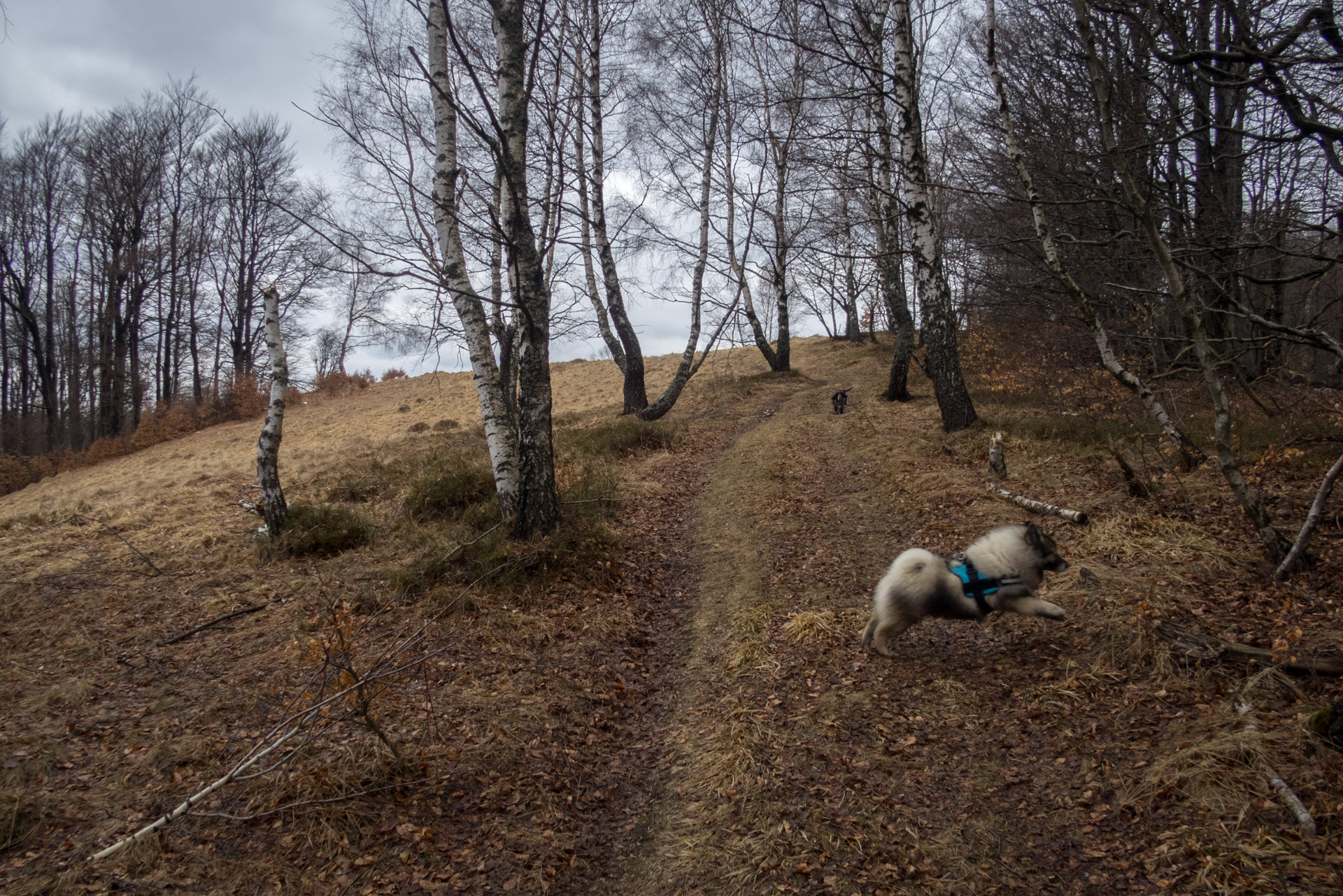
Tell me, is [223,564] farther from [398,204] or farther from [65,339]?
[65,339]

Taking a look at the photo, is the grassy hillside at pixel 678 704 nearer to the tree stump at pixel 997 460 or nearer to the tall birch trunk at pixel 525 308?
the tree stump at pixel 997 460

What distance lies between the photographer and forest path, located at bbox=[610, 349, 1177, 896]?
3.29 m

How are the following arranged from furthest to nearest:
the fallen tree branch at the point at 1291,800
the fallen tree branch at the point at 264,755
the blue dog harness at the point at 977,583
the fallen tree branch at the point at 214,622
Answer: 1. the fallen tree branch at the point at 214,622
2. the blue dog harness at the point at 977,583
3. the fallen tree branch at the point at 264,755
4. the fallen tree branch at the point at 1291,800

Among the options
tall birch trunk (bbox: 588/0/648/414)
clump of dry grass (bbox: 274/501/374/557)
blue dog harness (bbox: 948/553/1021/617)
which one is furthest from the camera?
tall birch trunk (bbox: 588/0/648/414)

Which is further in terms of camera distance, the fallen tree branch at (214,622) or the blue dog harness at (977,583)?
the fallen tree branch at (214,622)

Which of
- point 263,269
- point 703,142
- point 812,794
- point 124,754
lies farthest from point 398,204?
point 263,269

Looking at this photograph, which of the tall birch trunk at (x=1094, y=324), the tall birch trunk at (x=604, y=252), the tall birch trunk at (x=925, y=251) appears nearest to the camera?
the tall birch trunk at (x=1094, y=324)

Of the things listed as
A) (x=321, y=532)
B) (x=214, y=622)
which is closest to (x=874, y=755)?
(x=214, y=622)

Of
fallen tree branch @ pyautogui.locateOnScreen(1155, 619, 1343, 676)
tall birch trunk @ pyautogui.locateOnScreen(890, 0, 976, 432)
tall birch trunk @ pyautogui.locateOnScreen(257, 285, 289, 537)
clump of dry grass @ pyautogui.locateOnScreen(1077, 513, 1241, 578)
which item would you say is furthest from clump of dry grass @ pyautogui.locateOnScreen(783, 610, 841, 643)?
tall birch trunk @ pyautogui.locateOnScreen(257, 285, 289, 537)

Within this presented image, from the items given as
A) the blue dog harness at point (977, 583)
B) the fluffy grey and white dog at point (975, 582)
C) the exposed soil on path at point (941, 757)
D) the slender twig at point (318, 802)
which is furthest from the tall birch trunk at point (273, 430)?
the blue dog harness at point (977, 583)

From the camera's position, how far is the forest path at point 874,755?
3.29 m

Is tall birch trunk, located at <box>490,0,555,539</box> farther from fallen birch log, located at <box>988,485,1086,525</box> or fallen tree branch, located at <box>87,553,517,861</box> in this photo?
fallen birch log, located at <box>988,485,1086,525</box>

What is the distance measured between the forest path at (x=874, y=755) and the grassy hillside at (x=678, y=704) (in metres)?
0.02

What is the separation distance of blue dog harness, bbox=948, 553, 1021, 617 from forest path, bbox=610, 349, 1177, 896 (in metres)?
0.53
